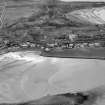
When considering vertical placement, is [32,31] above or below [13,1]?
below

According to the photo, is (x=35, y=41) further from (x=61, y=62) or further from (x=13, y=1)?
(x=13, y=1)

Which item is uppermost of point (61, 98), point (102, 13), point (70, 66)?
point (102, 13)

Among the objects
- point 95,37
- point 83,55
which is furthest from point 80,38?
Answer: point 83,55

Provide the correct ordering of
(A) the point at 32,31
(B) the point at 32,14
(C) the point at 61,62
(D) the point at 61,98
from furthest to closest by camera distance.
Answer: (B) the point at 32,14 → (A) the point at 32,31 → (C) the point at 61,62 → (D) the point at 61,98

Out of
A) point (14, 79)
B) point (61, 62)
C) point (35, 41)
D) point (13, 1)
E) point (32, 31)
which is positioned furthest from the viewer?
point (13, 1)

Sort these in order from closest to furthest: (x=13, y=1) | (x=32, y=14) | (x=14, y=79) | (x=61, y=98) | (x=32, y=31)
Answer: (x=61, y=98), (x=14, y=79), (x=32, y=31), (x=32, y=14), (x=13, y=1)

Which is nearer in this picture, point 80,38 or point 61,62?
point 61,62

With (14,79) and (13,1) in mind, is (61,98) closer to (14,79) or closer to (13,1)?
(14,79)

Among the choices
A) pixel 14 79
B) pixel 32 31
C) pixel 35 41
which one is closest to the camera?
pixel 14 79

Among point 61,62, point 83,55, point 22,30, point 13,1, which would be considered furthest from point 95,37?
point 13,1
